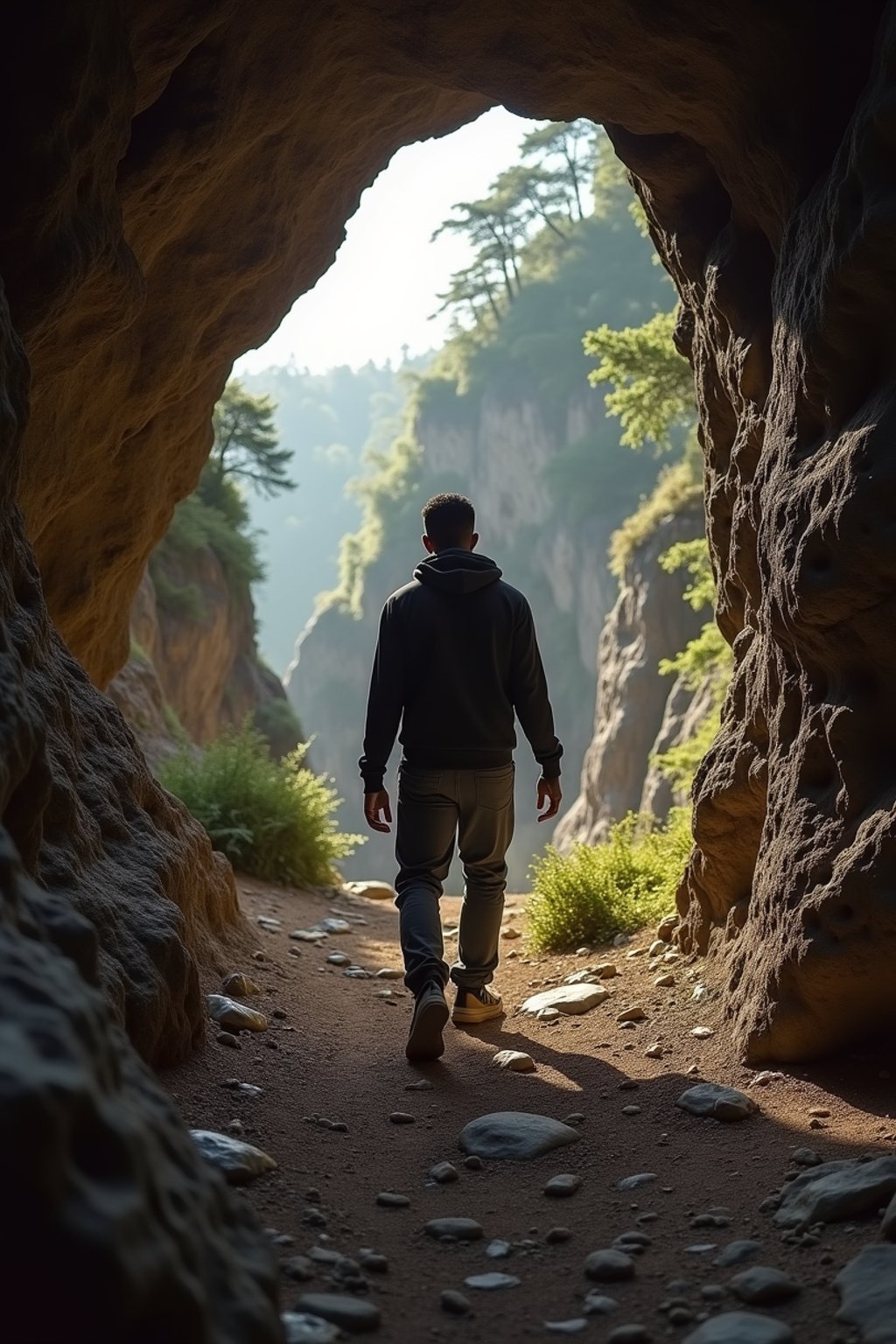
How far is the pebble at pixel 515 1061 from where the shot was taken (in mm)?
4664

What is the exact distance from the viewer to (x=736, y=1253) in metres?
2.77

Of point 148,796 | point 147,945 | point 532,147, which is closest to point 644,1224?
point 147,945

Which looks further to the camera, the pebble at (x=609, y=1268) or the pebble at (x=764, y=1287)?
the pebble at (x=609, y=1268)

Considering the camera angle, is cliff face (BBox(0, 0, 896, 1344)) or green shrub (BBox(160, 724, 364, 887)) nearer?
cliff face (BBox(0, 0, 896, 1344))

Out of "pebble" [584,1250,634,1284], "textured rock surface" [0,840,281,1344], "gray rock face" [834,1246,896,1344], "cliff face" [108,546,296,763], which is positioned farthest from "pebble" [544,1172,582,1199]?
"cliff face" [108,546,296,763]

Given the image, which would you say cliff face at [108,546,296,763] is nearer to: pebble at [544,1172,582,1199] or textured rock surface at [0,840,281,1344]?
pebble at [544,1172,582,1199]

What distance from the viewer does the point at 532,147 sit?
152 feet

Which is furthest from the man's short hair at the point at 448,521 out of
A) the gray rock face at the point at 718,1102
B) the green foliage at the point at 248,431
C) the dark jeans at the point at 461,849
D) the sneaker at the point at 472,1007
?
the green foliage at the point at 248,431

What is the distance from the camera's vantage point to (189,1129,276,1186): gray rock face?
3.18m

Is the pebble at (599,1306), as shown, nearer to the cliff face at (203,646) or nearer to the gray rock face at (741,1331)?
the gray rock face at (741,1331)

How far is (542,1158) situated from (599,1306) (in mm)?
1155

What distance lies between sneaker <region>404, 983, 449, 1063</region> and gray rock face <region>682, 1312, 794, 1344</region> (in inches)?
90.5

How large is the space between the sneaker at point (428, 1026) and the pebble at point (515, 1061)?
241 mm

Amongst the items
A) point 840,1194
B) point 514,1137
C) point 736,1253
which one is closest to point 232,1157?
point 514,1137
